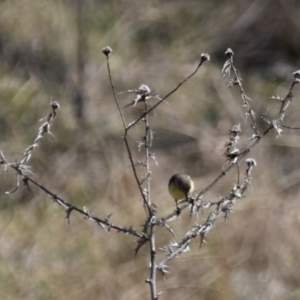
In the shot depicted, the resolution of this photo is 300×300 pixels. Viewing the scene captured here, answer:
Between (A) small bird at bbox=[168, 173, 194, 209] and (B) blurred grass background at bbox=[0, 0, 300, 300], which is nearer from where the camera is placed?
(A) small bird at bbox=[168, 173, 194, 209]

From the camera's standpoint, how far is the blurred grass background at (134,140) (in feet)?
11.6

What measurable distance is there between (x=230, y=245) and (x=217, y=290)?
1.13 feet

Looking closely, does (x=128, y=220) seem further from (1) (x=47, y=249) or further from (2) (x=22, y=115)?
(2) (x=22, y=115)

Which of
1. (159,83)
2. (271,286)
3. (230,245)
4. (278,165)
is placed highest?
(159,83)

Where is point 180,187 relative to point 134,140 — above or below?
below

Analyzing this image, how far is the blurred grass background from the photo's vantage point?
3.53m

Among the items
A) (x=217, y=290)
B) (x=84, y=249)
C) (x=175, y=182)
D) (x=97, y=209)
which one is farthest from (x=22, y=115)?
(x=175, y=182)

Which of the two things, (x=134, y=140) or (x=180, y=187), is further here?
(x=134, y=140)

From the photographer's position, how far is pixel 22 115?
4.65 meters

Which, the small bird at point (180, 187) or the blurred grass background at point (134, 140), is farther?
the blurred grass background at point (134, 140)

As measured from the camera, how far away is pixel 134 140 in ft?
14.0

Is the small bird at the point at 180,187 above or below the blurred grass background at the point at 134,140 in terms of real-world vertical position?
below

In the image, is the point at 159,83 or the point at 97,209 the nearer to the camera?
the point at 97,209

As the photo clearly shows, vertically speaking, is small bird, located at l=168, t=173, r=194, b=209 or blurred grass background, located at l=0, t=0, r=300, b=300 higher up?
blurred grass background, located at l=0, t=0, r=300, b=300
